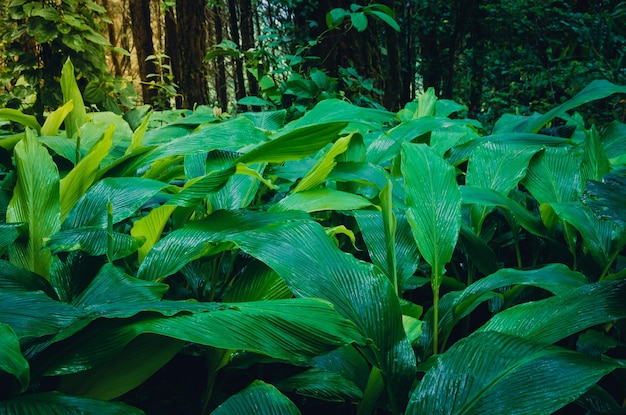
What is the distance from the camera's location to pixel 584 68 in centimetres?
412

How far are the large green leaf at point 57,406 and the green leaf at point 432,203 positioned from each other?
42 cm

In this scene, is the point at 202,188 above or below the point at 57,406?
above

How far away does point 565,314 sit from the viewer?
0.51m

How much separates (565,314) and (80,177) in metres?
0.74

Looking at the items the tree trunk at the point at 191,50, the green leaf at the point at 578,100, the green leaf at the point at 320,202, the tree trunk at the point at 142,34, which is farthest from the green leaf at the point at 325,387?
the tree trunk at the point at 142,34

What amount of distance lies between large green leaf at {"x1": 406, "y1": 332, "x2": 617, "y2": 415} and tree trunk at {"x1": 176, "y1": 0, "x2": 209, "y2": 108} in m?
5.61

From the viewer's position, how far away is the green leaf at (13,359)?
1.21 feet

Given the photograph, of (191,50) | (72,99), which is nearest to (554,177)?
(72,99)

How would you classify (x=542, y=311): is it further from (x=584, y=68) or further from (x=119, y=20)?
(x=119, y=20)

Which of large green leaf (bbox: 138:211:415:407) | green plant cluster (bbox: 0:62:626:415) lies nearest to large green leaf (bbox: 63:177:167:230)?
green plant cluster (bbox: 0:62:626:415)

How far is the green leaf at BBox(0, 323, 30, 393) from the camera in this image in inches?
14.6

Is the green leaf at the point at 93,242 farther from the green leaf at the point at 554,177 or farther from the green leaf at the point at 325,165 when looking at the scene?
the green leaf at the point at 554,177

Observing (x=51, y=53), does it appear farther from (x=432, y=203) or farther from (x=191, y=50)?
(x=191, y=50)

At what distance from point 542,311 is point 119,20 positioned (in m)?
6.21
